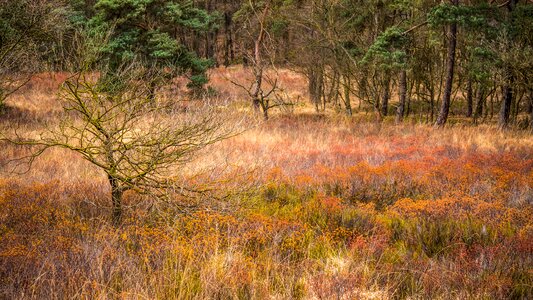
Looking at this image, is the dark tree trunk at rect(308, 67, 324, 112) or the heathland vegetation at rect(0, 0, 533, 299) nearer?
the heathland vegetation at rect(0, 0, 533, 299)

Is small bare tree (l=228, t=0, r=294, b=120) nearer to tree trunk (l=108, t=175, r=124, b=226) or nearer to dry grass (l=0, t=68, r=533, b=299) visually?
dry grass (l=0, t=68, r=533, b=299)

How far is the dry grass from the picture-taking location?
10.7 feet

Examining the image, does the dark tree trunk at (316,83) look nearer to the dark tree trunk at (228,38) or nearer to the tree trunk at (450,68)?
the tree trunk at (450,68)

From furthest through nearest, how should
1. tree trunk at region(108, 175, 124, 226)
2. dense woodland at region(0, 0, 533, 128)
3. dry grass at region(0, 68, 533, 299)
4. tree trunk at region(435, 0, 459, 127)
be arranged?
tree trunk at region(435, 0, 459, 127), dense woodland at region(0, 0, 533, 128), tree trunk at region(108, 175, 124, 226), dry grass at region(0, 68, 533, 299)

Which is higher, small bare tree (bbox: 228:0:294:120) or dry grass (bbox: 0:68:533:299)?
small bare tree (bbox: 228:0:294:120)

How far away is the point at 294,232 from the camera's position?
446 cm

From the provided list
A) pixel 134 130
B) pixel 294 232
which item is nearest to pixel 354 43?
pixel 134 130

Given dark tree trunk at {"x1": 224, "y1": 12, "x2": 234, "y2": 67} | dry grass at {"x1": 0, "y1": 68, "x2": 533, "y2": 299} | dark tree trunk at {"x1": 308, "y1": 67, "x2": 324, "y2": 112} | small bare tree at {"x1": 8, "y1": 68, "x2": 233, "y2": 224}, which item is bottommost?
dry grass at {"x1": 0, "y1": 68, "x2": 533, "y2": 299}

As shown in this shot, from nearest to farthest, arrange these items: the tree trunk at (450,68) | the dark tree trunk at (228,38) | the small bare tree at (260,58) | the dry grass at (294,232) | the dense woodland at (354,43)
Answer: the dry grass at (294,232) < the dense woodland at (354,43) < the tree trunk at (450,68) < the small bare tree at (260,58) < the dark tree trunk at (228,38)

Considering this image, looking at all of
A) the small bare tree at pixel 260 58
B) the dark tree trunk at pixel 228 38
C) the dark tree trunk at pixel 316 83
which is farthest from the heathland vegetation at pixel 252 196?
the dark tree trunk at pixel 228 38

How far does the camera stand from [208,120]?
4.91 metres

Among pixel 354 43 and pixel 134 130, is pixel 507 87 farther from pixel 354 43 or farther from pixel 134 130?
pixel 134 130

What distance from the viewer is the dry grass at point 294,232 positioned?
3.27 m

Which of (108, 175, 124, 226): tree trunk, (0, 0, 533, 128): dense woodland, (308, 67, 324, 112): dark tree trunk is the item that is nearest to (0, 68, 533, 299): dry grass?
(108, 175, 124, 226): tree trunk
